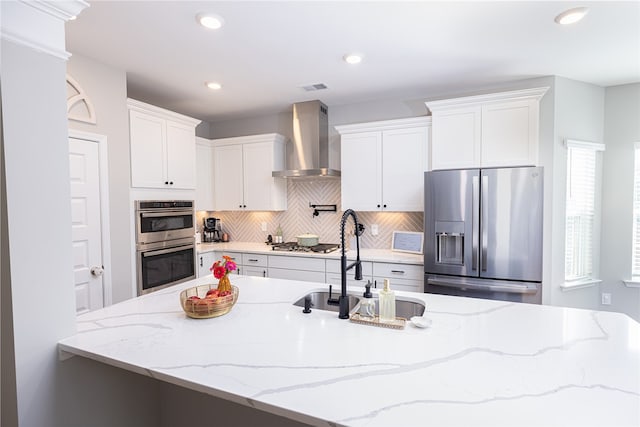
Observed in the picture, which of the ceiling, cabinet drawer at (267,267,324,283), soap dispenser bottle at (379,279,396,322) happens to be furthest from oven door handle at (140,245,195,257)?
soap dispenser bottle at (379,279,396,322)

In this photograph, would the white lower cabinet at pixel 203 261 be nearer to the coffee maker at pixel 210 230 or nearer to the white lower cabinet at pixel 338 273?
the coffee maker at pixel 210 230

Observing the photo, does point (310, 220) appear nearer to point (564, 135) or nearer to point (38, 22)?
point (564, 135)

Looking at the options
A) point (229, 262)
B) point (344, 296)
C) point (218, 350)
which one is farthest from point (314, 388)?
point (229, 262)

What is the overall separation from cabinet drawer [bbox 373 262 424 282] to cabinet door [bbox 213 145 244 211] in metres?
2.00

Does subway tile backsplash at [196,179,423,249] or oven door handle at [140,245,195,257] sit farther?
subway tile backsplash at [196,179,423,249]

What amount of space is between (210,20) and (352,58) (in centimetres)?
114

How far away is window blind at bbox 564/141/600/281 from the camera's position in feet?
10.6

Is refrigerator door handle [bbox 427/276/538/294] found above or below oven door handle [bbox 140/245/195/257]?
below

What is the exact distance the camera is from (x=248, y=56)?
2.63 metres

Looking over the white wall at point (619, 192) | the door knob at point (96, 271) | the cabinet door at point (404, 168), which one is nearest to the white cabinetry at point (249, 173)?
the cabinet door at point (404, 168)

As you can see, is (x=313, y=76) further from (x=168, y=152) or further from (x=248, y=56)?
(x=168, y=152)

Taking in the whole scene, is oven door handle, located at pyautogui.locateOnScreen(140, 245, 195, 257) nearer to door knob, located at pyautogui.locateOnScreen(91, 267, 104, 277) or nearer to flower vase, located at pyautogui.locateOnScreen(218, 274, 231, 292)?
door knob, located at pyautogui.locateOnScreen(91, 267, 104, 277)

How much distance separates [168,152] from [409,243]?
273 centimetres

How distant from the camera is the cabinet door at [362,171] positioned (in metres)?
3.53
